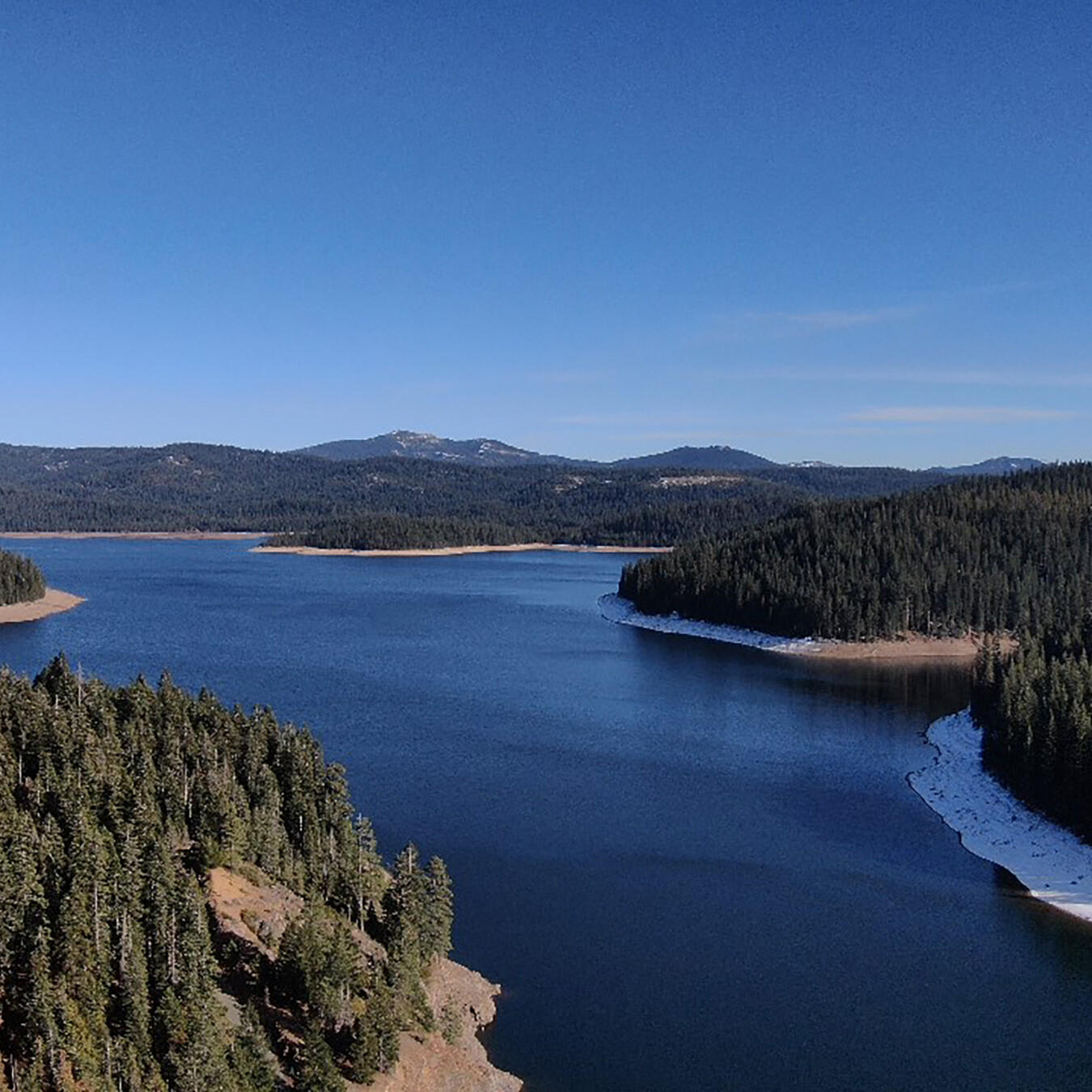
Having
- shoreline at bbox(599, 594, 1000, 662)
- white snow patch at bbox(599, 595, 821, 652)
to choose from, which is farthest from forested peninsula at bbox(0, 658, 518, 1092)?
white snow patch at bbox(599, 595, 821, 652)

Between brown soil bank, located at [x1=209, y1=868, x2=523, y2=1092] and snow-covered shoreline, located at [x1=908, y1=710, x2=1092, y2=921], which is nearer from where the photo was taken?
brown soil bank, located at [x1=209, y1=868, x2=523, y2=1092]

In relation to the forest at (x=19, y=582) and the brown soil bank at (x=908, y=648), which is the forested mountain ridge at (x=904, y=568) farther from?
the forest at (x=19, y=582)

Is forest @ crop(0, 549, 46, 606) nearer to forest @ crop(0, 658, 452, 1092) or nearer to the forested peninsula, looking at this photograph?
forest @ crop(0, 658, 452, 1092)

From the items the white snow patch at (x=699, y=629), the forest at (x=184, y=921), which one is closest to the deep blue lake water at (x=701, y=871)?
the forest at (x=184, y=921)

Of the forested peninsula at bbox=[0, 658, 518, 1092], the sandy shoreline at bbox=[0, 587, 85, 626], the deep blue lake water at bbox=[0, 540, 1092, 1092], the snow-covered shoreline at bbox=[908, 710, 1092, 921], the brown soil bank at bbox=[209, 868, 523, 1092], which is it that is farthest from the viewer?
the sandy shoreline at bbox=[0, 587, 85, 626]

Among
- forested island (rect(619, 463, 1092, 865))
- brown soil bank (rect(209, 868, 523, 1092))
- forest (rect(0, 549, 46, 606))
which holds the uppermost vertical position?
forested island (rect(619, 463, 1092, 865))

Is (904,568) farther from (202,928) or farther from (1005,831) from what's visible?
(202,928)
